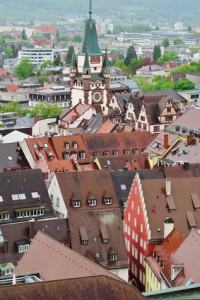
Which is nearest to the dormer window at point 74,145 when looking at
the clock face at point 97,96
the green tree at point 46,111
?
the clock face at point 97,96

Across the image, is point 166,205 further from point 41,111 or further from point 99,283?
point 41,111

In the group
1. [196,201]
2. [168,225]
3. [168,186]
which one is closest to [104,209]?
[168,186]

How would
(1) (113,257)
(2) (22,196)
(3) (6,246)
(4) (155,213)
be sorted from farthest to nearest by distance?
(2) (22,196)
(4) (155,213)
(1) (113,257)
(3) (6,246)

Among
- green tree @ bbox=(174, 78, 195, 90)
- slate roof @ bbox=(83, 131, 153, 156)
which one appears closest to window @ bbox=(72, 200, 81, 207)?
slate roof @ bbox=(83, 131, 153, 156)

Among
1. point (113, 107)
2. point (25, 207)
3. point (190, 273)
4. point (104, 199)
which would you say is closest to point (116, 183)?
point (104, 199)

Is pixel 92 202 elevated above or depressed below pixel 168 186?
below

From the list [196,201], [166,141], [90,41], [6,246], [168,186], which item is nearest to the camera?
[6,246]

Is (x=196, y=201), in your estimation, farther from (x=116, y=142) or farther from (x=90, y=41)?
(x=90, y=41)
